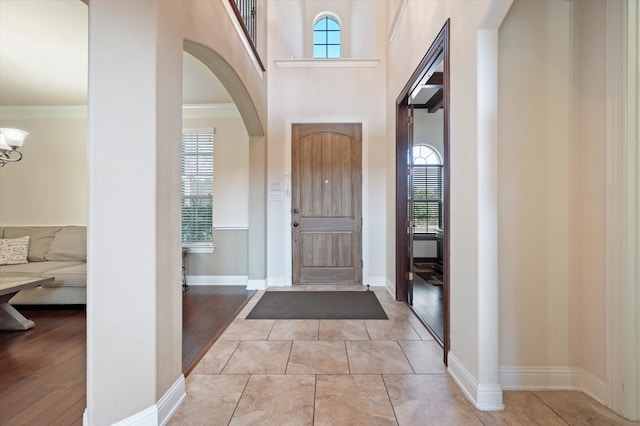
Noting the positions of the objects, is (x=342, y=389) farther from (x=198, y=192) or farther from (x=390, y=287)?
(x=198, y=192)

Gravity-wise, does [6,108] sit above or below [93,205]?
above

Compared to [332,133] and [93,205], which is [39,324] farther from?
[332,133]

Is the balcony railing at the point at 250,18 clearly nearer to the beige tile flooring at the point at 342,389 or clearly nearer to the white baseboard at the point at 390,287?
the beige tile flooring at the point at 342,389

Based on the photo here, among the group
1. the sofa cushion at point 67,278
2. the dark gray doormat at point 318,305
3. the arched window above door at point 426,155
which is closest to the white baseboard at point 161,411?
the dark gray doormat at point 318,305

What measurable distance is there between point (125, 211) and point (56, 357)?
172 cm

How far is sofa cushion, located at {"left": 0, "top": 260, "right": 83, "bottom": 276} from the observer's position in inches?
126

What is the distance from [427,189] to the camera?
6027 mm

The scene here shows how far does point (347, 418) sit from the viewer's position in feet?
4.65

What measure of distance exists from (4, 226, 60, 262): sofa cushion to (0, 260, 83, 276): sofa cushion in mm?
165

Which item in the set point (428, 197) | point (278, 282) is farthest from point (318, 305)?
point (428, 197)

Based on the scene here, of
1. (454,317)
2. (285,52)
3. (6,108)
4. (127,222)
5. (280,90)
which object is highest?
(285,52)

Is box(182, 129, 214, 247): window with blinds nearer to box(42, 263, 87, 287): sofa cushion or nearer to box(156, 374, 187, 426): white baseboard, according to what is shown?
box(42, 263, 87, 287): sofa cushion

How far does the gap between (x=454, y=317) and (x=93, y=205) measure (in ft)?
7.00

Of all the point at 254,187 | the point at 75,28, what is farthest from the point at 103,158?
the point at 254,187
